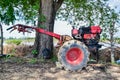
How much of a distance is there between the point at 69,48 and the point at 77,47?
0.20 metres

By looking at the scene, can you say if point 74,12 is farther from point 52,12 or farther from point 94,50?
point 94,50

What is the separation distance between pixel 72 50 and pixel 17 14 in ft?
10.0

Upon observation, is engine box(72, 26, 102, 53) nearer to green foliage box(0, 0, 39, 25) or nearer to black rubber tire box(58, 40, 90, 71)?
black rubber tire box(58, 40, 90, 71)

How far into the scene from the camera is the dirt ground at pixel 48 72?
22.3 feet

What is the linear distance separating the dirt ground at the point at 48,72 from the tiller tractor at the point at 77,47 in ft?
0.66

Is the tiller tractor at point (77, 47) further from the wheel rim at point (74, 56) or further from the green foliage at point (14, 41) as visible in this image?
the green foliage at point (14, 41)

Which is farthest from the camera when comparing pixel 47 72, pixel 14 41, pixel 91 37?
pixel 14 41

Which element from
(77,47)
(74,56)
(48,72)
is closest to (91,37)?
(77,47)

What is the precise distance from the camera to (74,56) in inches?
305

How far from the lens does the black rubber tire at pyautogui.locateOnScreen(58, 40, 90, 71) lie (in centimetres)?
747

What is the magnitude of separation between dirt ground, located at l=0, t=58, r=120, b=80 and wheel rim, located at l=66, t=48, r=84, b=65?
27 centimetres

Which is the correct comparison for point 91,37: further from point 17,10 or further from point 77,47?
point 17,10

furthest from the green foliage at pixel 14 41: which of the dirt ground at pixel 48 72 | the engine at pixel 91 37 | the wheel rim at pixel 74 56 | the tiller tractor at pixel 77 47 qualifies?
the wheel rim at pixel 74 56

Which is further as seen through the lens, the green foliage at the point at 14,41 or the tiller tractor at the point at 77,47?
the green foliage at the point at 14,41
